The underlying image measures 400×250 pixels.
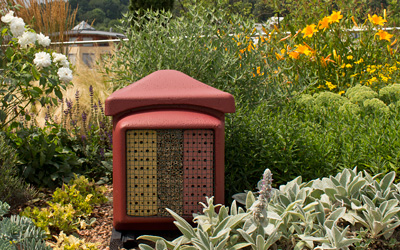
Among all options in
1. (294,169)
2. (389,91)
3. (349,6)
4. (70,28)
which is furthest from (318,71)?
(70,28)

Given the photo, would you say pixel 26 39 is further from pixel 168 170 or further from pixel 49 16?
pixel 49 16

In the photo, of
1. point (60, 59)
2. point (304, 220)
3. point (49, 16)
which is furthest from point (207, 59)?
point (49, 16)

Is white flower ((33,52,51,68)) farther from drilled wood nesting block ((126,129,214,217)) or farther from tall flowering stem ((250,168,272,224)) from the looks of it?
tall flowering stem ((250,168,272,224))

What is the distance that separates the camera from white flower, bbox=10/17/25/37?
3674mm

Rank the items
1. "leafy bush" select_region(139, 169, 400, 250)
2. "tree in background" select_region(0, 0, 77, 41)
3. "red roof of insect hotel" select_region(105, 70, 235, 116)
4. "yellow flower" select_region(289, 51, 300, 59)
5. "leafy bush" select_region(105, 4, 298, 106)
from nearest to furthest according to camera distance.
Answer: "leafy bush" select_region(139, 169, 400, 250), "red roof of insect hotel" select_region(105, 70, 235, 116), "leafy bush" select_region(105, 4, 298, 106), "yellow flower" select_region(289, 51, 300, 59), "tree in background" select_region(0, 0, 77, 41)

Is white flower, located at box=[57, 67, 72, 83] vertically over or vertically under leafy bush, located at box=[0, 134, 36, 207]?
over

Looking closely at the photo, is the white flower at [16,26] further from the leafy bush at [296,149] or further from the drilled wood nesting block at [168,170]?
the leafy bush at [296,149]

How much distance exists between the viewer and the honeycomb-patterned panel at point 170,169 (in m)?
2.61

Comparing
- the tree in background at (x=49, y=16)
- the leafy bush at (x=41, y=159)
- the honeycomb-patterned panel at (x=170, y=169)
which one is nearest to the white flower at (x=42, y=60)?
the leafy bush at (x=41, y=159)

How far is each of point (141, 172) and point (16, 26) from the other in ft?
6.80

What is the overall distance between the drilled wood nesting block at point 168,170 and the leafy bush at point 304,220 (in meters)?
0.26

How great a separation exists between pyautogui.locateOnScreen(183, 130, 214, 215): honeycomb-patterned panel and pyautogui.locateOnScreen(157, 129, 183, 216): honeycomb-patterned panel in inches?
1.6

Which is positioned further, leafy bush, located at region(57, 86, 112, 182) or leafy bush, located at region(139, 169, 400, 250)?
leafy bush, located at region(57, 86, 112, 182)

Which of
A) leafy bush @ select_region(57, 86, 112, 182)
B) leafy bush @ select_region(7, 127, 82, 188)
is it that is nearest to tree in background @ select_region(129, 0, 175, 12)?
leafy bush @ select_region(57, 86, 112, 182)
